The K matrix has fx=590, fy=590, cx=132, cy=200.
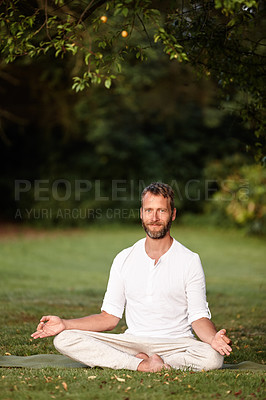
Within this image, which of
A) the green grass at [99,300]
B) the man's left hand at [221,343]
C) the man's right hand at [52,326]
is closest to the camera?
the green grass at [99,300]

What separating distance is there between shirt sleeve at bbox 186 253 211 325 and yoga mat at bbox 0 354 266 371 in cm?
70

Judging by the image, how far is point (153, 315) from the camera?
14.4 ft

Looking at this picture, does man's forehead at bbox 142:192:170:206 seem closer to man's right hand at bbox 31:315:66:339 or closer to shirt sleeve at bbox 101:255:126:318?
shirt sleeve at bbox 101:255:126:318

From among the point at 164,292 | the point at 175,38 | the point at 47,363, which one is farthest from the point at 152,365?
the point at 175,38

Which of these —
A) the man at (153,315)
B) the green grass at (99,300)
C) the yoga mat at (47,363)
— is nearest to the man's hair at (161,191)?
the man at (153,315)

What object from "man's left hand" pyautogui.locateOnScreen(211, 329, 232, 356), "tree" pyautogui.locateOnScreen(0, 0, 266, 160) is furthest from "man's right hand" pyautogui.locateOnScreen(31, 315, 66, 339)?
"tree" pyautogui.locateOnScreen(0, 0, 266, 160)

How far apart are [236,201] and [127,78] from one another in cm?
533

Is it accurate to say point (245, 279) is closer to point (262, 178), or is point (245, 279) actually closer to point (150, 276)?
point (262, 178)

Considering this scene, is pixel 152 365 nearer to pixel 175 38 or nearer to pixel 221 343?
pixel 221 343

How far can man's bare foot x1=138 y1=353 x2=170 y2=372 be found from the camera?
14.1 feet

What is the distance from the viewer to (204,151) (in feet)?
74.3

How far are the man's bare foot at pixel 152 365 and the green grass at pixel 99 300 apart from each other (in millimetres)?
100

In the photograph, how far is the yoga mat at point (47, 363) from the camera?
467 cm

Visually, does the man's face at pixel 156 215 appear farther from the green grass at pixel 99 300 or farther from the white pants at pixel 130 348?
the green grass at pixel 99 300
